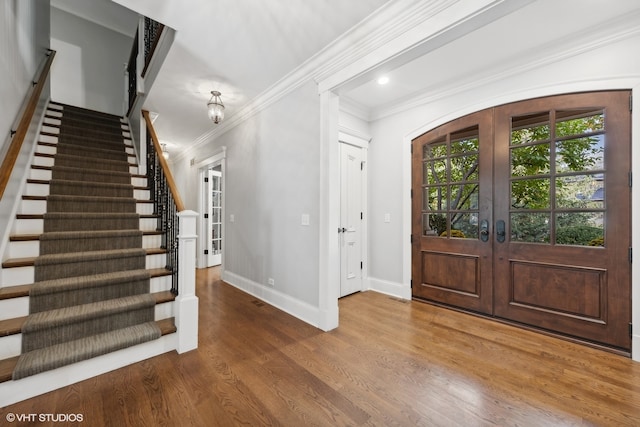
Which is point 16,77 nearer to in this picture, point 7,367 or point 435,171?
point 7,367

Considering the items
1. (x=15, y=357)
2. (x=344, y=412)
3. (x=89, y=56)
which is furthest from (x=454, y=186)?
(x=89, y=56)

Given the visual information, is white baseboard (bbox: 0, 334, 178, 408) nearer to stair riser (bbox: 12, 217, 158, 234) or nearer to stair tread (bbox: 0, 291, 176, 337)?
stair tread (bbox: 0, 291, 176, 337)

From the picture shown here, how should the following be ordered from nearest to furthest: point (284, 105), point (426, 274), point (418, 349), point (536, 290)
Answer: point (418, 349) < point (536, 290) < point (284, 105) < point (426, 274)

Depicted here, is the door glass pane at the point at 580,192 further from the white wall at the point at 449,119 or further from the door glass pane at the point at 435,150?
the door glass pane at the point at 435,150

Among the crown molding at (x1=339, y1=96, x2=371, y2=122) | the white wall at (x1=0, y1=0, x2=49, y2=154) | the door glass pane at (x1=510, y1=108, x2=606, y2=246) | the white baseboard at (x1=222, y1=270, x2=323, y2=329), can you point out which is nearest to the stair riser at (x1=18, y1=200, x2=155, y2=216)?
the white wall at (x1=0, y1=0, x2=49, y2=154)

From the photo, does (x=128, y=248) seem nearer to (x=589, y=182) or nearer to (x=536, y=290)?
(x=536, y=290)

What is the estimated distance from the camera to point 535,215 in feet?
8.62

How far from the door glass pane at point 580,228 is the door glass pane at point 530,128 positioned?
80 cm

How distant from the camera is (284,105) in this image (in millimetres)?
3154

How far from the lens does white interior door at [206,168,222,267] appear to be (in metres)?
5.48

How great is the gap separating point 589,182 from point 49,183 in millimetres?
5403

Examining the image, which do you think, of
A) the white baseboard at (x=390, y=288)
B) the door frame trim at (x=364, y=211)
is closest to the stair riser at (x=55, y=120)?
the door frame trim at (x=364, y=211)

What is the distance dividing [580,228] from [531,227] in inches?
13.8

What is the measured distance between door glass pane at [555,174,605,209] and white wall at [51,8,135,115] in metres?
7.71
